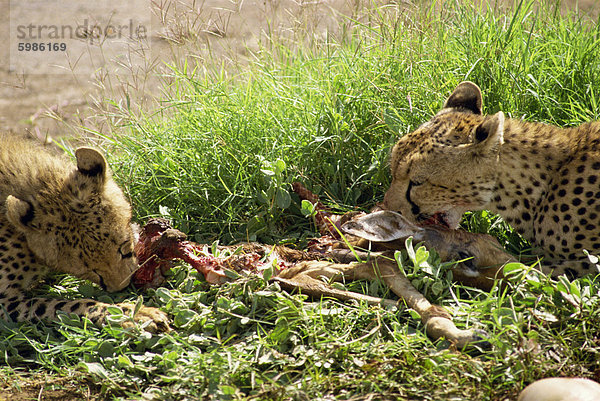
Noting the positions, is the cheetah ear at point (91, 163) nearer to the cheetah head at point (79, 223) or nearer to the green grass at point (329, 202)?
the cheetah head at point (79, 223)

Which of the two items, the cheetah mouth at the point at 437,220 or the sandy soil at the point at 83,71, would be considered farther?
the sandy soil at the point at 83,71

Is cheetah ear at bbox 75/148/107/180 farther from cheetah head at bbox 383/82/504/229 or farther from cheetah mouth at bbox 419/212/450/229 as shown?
cheetah mouth at bbox 419/212/450/229

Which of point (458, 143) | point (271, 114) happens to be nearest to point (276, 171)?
point (271, 114)

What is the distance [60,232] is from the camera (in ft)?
13.2

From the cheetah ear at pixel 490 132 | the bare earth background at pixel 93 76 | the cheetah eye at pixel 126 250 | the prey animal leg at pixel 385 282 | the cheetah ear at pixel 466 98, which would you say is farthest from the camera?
the bare earth background at pixel 93 76

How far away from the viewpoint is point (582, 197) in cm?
395

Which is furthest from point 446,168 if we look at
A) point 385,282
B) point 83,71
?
point 83,71

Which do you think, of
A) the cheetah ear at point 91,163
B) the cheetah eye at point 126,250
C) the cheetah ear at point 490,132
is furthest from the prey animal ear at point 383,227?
the cheetah ear at point 91,163

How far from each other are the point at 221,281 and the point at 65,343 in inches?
37.0

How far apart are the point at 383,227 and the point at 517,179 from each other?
0.88m

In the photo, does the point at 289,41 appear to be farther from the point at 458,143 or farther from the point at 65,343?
the point at 65,343

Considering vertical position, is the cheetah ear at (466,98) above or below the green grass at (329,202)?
above

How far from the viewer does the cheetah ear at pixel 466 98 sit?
4.36 m

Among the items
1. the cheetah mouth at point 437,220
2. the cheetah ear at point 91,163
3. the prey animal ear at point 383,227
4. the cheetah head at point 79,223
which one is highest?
the cheetah ear at point 91,163
